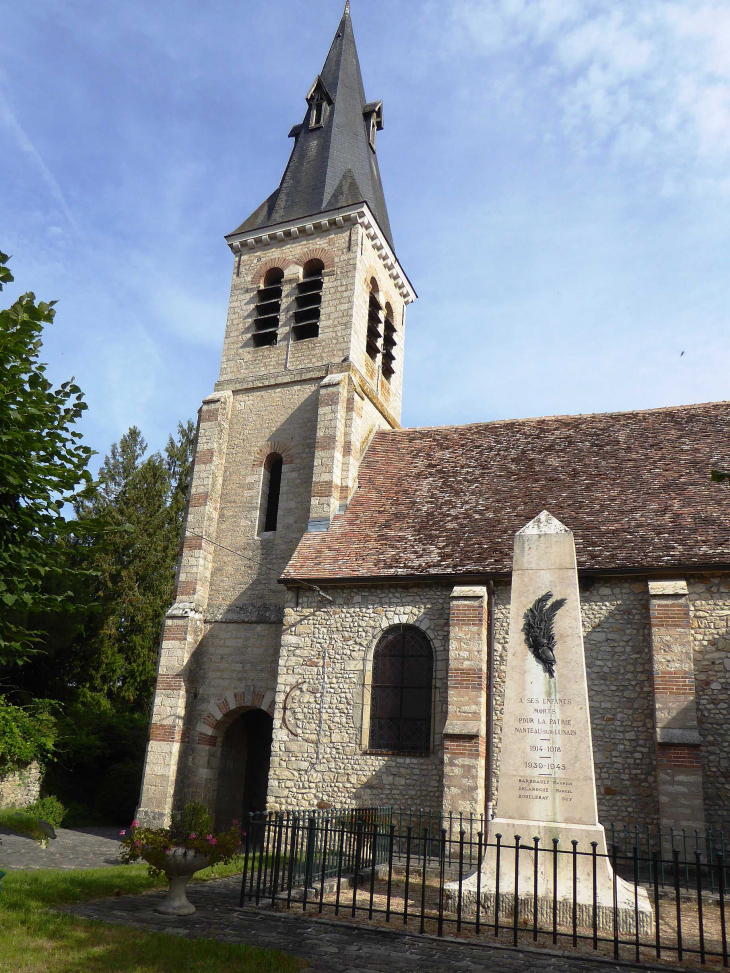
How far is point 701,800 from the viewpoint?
10445 mm

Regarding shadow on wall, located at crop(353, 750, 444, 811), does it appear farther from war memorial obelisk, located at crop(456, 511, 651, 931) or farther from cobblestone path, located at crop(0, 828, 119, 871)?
war memorial obelisk, located at crop(456, 511, 651, 931)

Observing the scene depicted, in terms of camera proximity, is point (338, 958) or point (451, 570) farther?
point (451, 570)

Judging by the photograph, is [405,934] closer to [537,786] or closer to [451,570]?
[537,786]

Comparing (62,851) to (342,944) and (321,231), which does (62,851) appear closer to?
(342,944)

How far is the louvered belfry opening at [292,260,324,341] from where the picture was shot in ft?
62.2

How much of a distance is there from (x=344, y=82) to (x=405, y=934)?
2321 cm

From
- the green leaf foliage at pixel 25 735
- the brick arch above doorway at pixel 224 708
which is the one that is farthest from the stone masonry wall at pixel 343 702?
the green leaf foliage at pixel 25 735

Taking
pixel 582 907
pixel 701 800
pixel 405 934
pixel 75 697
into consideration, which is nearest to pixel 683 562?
pixel 701 800

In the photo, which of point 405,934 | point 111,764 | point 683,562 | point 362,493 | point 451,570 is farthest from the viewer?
point 111,764

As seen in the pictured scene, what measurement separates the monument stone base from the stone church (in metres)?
4.04

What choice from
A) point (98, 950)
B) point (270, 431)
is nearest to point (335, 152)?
point (270, 431)

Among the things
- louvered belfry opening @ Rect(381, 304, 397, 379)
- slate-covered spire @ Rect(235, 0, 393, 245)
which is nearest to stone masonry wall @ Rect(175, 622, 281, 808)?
louvered belfry opening @ Rect(381, 304, 397, 379)

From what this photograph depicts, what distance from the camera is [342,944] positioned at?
20.9ft

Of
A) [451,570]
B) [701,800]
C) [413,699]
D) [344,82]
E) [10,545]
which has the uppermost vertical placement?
[344,82]
